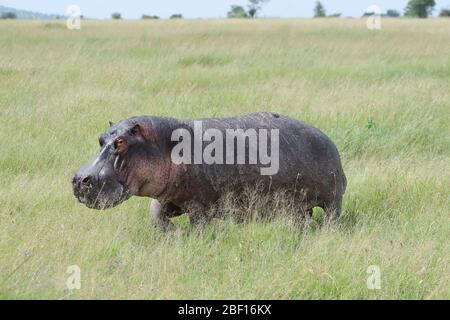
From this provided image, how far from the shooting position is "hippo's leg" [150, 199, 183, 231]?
16.2 ft

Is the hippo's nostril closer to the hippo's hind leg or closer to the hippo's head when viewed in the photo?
the hippo's head

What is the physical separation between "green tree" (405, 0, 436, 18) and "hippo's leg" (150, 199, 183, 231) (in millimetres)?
61729

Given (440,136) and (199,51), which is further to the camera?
(199,51)

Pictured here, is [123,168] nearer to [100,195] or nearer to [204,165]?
[100,195]

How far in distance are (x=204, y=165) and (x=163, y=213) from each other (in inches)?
18.0

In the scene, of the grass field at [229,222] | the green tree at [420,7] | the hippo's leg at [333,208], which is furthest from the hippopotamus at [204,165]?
the green tree at [420,7]

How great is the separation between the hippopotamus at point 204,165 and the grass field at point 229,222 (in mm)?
235

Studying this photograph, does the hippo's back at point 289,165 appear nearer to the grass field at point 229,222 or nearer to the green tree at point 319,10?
the grass field at point 229,222

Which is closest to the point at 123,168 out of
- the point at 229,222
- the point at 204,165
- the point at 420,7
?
the point at 204,165

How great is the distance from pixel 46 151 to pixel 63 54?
8.17 meters

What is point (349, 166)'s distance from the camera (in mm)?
6980

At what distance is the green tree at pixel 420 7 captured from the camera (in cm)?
6312
